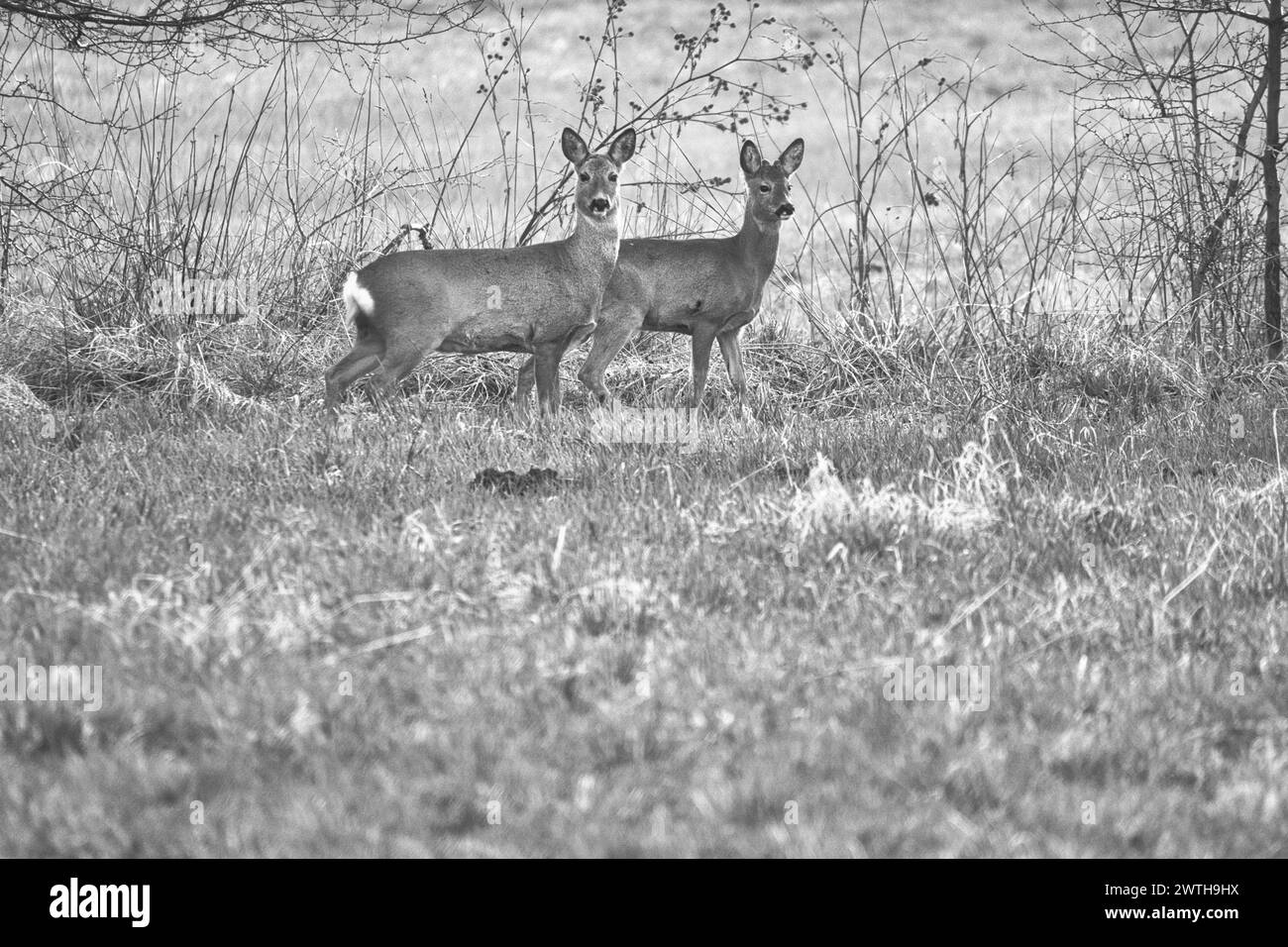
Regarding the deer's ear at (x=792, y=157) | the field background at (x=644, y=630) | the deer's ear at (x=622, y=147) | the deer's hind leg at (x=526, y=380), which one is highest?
the deer's ear at (x=792, y=157)

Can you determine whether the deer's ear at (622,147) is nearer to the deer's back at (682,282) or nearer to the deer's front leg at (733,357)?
the deer's back at (682,282)

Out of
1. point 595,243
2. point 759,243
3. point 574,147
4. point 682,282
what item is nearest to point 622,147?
point 574,147

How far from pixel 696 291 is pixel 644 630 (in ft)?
13.4

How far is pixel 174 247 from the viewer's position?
752 centimetres

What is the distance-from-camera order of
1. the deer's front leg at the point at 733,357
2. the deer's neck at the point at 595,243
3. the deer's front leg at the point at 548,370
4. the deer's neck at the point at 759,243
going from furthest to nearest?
the deer's neck at the point at 759,243 → the deer's front leg at the point at 733,357 → the deer's neck at the point at 595,243 → the deer's front leg at the point at 548,370

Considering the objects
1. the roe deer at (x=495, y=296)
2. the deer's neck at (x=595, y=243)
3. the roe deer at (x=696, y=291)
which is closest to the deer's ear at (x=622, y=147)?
the roe deer at (x=495, y=296)

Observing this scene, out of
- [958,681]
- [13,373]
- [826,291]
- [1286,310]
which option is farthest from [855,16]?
[958,681]

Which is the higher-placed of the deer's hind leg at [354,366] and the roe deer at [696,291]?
the roe deer at [696,291]

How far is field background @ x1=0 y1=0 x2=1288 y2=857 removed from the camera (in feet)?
8.58

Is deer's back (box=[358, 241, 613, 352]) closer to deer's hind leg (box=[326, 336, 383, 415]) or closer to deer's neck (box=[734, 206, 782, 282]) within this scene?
deer's hind leg (box=[326, 336, 383, 415])

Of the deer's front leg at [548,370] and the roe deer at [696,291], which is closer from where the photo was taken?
the deer's front leg at [548,370]

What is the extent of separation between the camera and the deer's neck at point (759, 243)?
764cm

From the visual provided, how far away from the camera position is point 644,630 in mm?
3432

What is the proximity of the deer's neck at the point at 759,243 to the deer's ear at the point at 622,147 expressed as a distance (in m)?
0.81
